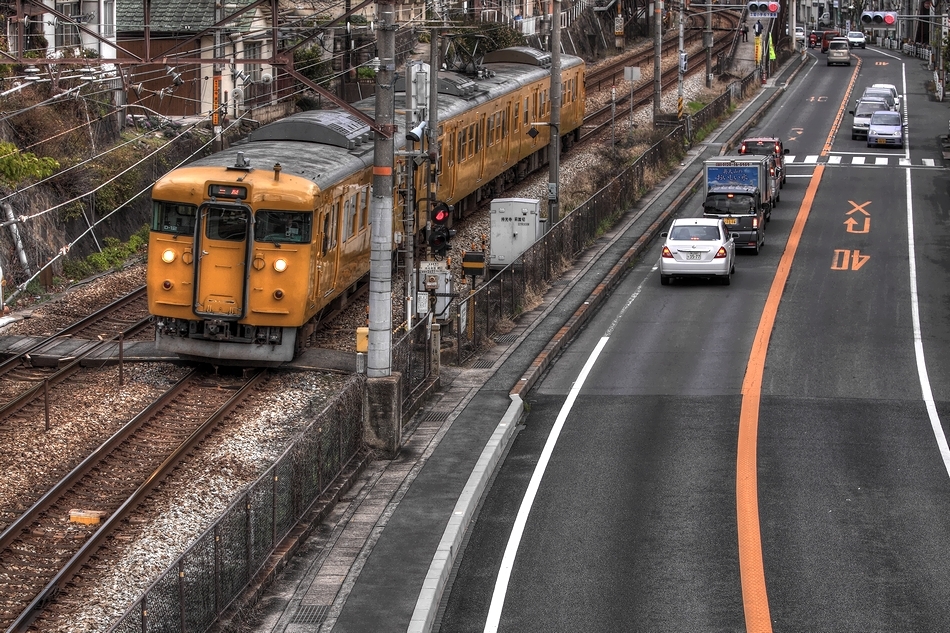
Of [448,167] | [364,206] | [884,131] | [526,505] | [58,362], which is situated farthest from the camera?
[884,131]

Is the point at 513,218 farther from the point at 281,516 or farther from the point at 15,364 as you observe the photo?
the point at 281,516

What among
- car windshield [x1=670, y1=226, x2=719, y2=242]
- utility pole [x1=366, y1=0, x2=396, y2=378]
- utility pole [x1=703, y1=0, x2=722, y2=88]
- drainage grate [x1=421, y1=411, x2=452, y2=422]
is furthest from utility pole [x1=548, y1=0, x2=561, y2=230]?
utility pole [x1=703, y1=0, x2=722, y2=88]

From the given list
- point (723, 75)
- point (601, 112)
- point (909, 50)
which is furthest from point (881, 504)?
point (909, 50)

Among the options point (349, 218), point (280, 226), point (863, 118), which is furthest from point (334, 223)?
point (863, 118)

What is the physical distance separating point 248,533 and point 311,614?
1.07 metres

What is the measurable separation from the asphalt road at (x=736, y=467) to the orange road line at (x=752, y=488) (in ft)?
0.14

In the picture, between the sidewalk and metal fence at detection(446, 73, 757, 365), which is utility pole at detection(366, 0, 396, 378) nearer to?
the sidewalk

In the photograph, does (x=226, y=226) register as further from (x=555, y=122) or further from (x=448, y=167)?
(x=555, y=122)

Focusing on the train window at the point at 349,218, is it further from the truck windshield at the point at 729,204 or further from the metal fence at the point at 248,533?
the truck windshield at the point at 729,204

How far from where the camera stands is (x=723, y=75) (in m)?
76.6

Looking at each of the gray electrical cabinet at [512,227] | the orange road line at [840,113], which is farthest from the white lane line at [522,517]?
the orange road line at [840,113]

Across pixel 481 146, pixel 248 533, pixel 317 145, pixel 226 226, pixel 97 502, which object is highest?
pixel 317 145

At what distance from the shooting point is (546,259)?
31.3 meters

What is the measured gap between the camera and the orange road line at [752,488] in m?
13.7
